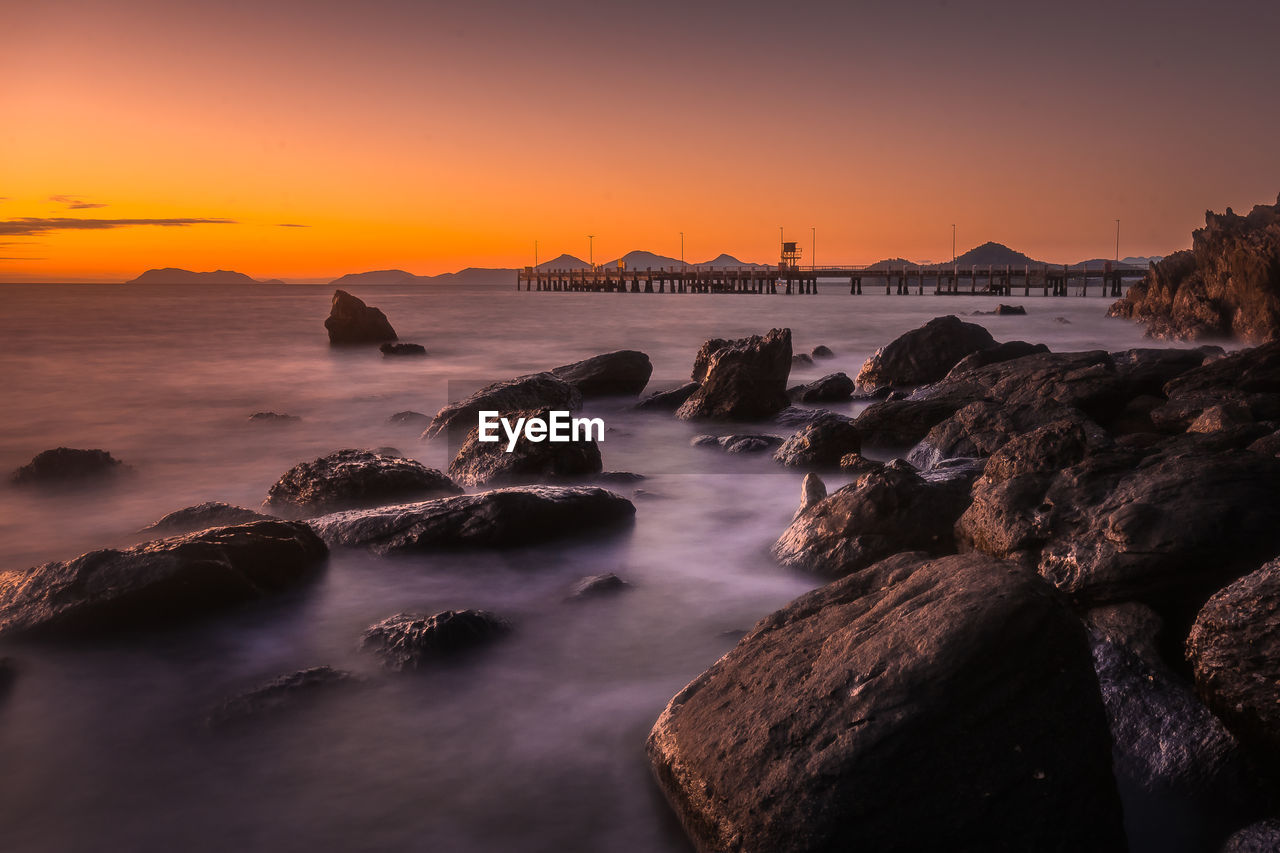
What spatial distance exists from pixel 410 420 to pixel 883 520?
10.3 metres

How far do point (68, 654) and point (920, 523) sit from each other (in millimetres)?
5306

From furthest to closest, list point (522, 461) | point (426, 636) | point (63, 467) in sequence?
point (63, 467)
point (522, 461)
point (426, 636)

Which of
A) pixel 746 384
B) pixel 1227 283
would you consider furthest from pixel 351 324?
pixel 1227 283

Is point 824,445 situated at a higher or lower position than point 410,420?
higher

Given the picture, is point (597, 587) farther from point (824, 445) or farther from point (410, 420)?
point (410, 420)

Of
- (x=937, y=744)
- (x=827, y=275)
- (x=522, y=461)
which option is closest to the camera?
(x=937, y=744)

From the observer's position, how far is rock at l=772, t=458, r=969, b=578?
6.06 meters

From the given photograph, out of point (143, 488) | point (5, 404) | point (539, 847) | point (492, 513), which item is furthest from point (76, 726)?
point (5, 404)

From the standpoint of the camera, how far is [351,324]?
30812 millimetres

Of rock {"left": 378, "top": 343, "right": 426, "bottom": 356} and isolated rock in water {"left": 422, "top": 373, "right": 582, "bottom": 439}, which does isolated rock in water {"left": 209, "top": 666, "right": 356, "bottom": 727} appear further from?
rock {"left": 378, "top": 343, "right": 426, "bottom": 356}

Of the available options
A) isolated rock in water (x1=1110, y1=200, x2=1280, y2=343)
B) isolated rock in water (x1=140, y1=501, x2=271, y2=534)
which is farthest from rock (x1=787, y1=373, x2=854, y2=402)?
isolated rock in water (x1=1110, y1=200, x2=1280, y2=343)

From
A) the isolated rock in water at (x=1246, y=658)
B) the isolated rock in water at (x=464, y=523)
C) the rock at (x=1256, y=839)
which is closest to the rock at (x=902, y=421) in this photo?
the isolated rock in water at (x=464, y=523)

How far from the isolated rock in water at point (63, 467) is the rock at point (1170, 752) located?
423 inches

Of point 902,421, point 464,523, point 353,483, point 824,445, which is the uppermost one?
point 902,421
